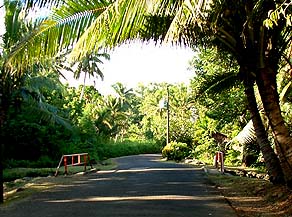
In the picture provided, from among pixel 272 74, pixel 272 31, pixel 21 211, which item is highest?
pixel 272 31

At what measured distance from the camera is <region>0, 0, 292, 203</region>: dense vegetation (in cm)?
573

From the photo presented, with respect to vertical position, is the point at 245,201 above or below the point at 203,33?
below

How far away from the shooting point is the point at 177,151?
3747 cm

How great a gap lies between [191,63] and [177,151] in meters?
11.1

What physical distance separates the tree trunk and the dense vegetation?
2 centimetres

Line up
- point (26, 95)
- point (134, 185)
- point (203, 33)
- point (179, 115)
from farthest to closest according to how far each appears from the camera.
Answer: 1. point (179, 115)
2. point (26, 95)
3. point (134, 185)
4. point (203, 33)

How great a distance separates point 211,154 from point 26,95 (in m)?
16.8

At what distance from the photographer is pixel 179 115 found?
48094 millimetres

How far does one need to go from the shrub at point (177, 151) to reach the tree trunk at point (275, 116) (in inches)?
1101

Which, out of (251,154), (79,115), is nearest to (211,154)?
(251,154)

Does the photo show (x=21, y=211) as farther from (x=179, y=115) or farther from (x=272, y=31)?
(x=179, y=115)

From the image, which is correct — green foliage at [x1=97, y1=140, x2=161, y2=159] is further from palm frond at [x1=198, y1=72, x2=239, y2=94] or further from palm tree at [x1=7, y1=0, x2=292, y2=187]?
Result: palm tree at [x1=7, y1=0, x2=292, y2=187]

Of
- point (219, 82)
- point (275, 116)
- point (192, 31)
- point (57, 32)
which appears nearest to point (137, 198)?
point (275, 116)

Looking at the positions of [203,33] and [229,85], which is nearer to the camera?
[203,33]
